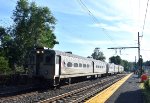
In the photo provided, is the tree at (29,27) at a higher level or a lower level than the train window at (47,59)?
higher

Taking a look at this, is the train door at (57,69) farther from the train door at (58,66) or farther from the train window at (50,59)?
the train window at (50,59)

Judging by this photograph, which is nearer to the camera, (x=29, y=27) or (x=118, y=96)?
(x=118, y=96)

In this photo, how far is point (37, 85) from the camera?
30.1 metres

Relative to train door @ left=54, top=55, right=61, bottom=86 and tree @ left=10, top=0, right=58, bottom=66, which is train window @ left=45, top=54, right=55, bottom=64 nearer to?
train door @ left=54, top=55, right=61, bottom=86

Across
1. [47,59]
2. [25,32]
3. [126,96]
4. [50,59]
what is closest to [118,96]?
[126,96]

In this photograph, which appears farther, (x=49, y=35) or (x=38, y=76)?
(x=49, y=35)

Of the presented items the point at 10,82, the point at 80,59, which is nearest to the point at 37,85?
the point at 10,82

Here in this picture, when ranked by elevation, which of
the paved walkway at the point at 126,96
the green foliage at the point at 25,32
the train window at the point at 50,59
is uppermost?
the green foliage at the point at 25,32

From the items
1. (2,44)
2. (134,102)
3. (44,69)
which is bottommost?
(134,102)

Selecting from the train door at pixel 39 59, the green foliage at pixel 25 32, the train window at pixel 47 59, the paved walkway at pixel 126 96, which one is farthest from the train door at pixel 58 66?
the green foliage at pixel 25 32

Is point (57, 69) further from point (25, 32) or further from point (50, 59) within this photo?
point (25, 32)

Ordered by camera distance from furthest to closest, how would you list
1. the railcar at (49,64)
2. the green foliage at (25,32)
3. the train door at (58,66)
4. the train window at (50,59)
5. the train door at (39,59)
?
the green foliage at (25,32), the train door at (39,59), the train door at (58,66), the train window at (50,59), the railcar at (49,64)

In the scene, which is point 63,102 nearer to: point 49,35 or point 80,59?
point 80,59

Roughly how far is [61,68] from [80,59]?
883 centimetres
